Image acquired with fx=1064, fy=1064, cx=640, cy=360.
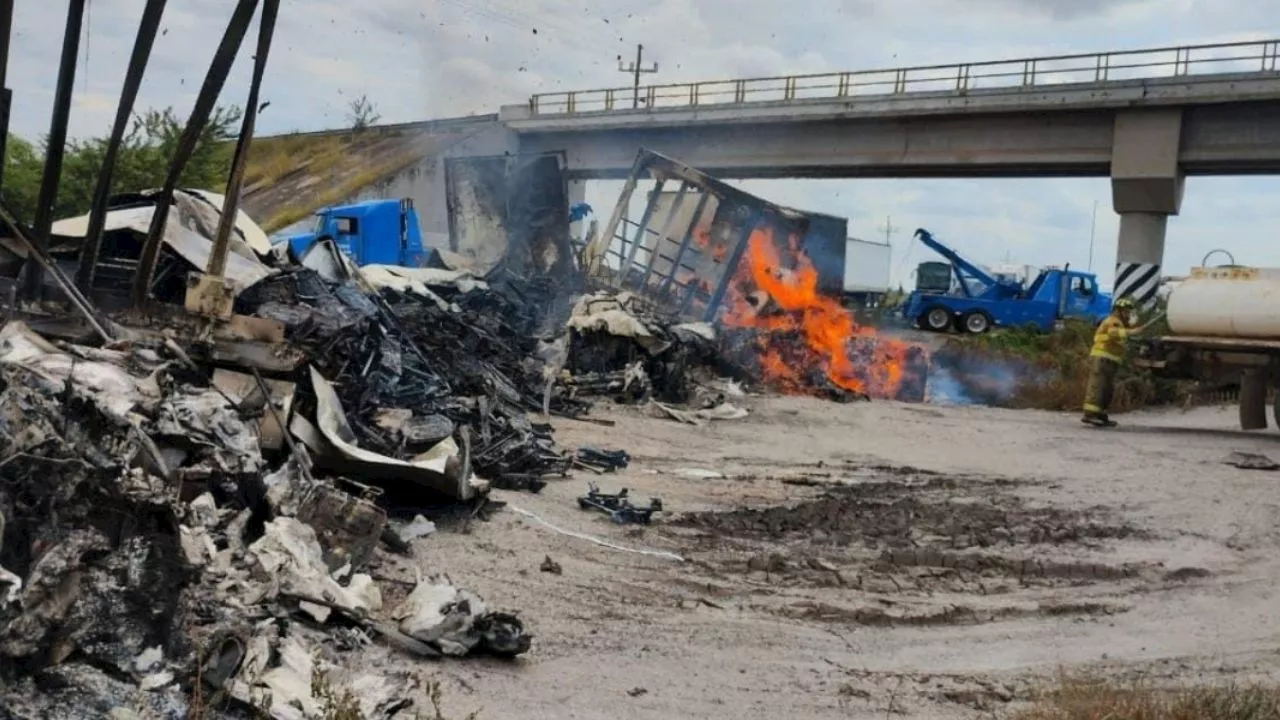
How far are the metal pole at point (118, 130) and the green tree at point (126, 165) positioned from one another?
1359 centimetres

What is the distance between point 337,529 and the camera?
591 centimetres

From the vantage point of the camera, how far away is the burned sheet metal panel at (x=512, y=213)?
20734 millimetres

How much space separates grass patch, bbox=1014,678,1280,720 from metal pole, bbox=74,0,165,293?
21.8 ft

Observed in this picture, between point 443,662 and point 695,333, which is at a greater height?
point 695,333

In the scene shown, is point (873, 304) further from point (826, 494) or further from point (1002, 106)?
point (826, 494)

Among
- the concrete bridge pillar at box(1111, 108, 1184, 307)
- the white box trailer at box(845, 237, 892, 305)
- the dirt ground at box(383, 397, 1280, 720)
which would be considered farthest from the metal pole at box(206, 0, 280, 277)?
the white box trailer at box(845, 237, 892, 305)

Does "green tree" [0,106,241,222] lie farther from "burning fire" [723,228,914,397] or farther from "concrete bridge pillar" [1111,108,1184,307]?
"concrete bridge pillar" [1111,108,1184,307]

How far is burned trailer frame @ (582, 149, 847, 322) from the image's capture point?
62.0 ft

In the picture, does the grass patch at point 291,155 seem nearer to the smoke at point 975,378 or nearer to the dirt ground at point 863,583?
the smoke at point 975,378

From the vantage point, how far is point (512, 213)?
2122cm

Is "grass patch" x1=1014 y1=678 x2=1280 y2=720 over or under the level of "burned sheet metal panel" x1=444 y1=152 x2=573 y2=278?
under

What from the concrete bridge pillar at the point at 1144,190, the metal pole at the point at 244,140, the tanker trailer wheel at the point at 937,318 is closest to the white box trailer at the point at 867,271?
the tanker trailer wheel at the point at 937,318

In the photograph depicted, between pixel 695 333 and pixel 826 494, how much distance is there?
721 cm

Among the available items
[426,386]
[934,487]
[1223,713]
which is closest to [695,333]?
[934,487]
